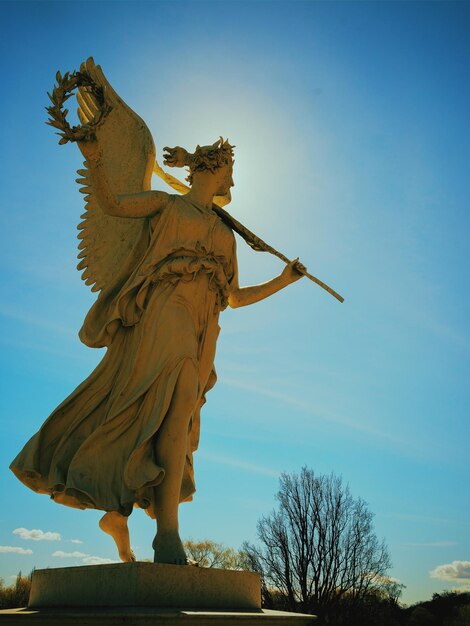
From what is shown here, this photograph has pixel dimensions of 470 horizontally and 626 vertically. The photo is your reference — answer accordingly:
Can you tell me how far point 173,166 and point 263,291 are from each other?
1434 millimetres

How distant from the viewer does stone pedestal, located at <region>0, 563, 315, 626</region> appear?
3695 millimetres

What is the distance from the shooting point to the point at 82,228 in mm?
6195

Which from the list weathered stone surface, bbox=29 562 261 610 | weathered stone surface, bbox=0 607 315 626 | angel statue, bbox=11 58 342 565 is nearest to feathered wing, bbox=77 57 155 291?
angel statue, bbox=11 58 342 565

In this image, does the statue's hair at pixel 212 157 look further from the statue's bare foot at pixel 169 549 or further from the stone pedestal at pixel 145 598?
the stone pedestal at pixel 145 598

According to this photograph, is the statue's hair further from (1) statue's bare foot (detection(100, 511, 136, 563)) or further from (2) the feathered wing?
(1) statue's bare foot (detection(100, 511, 136, 563))

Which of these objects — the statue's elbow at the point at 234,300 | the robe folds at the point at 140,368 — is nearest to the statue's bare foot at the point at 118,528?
the robe folds at the point at 140,368

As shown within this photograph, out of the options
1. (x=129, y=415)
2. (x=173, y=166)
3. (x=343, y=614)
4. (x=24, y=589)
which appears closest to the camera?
(x=129, y=415)

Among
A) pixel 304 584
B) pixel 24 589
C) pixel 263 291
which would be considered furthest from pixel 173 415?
pixel 304 584

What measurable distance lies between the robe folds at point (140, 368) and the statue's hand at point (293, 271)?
21.5 inches

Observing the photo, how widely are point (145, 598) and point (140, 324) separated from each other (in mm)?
2212

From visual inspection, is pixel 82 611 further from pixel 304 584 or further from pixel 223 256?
pixel 304 584

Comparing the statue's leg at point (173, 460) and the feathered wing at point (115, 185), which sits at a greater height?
the feathered wing at point (115, 185)

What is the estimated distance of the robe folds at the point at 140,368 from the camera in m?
4.94

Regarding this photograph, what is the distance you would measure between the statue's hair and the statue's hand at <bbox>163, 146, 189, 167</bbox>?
8 centimetres
